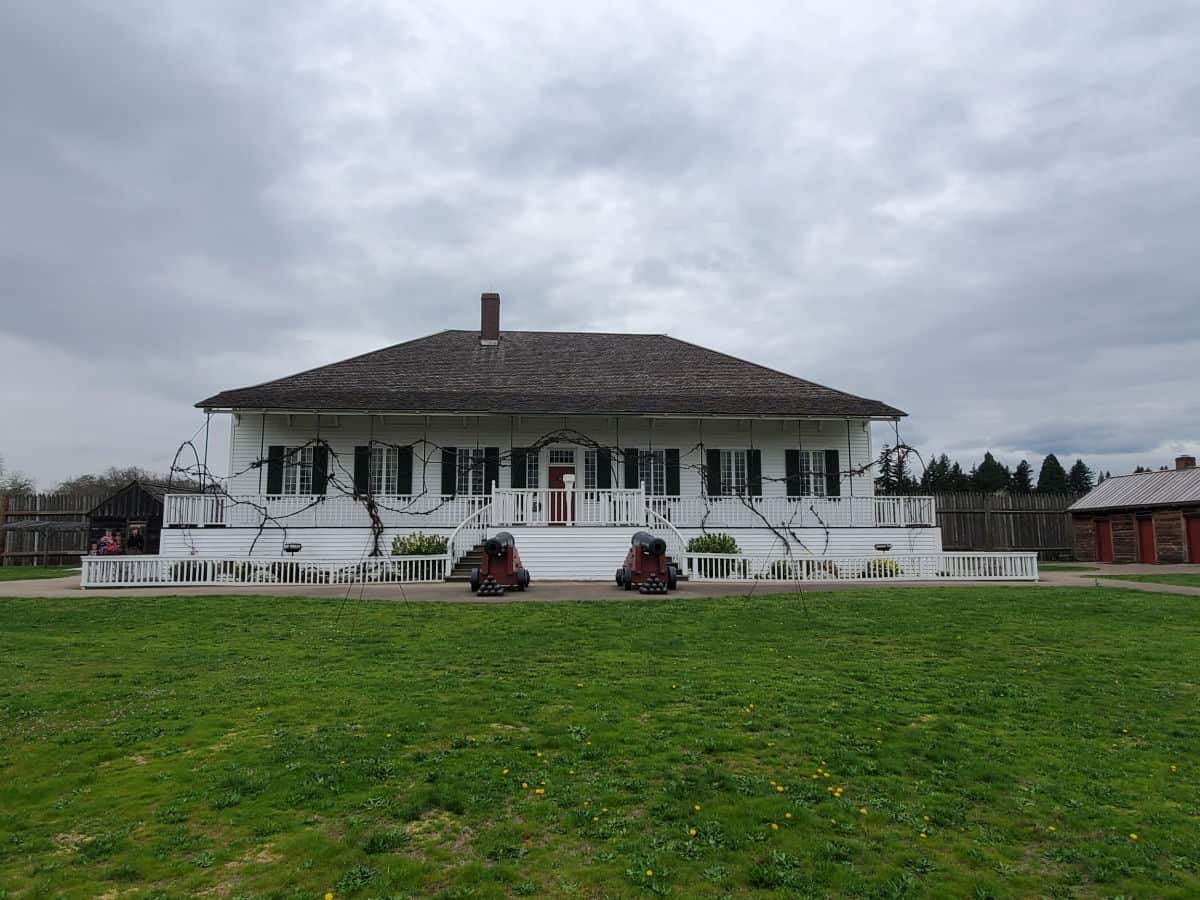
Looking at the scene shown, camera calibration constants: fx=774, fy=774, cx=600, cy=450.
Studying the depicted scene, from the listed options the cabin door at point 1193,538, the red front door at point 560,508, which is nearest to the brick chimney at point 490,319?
the red front door at point 560,508

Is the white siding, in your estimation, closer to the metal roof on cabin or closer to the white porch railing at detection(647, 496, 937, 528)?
the white porch railing at detection(647, 496, 937, 528)

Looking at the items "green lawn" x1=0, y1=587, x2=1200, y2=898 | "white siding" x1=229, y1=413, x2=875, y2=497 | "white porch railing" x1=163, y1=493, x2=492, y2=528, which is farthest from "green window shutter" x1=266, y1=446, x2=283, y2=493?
"green lawn" x1=0, y1=587, x2=1200, y2=898

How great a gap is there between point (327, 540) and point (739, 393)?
13.8 m

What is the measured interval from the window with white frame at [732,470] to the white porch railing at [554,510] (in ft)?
4.25

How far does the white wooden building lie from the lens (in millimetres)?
21641

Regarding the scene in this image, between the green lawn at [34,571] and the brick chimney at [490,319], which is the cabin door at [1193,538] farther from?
the green lawn at [34,571]

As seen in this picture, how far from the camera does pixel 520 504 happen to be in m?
21.2

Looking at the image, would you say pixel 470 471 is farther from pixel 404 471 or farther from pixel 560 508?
pixel 560 508

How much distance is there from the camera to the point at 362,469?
2403cm

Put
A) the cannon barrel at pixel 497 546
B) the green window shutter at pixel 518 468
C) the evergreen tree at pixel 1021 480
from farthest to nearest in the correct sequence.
Result: the evergreen tree at pixel 1021 480 < the green window shutter at pixel 518 468 < the cannon barrel at pixel 497 546

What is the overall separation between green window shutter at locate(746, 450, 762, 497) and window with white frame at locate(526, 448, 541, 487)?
678 centimetres

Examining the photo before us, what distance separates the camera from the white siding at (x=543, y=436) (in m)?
24.1

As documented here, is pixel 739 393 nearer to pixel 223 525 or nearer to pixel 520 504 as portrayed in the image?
pixel 520 504

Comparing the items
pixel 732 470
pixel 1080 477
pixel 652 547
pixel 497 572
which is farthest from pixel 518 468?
pixel 1080 477
